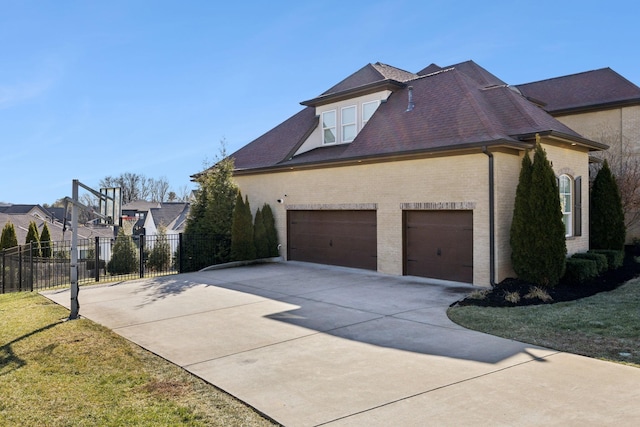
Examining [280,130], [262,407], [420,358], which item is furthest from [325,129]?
[262,407]

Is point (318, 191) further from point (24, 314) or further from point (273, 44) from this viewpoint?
point (24, 314)

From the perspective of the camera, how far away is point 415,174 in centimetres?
1370

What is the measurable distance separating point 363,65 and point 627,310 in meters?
14.5

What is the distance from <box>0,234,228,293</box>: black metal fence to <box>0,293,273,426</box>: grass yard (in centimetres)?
647

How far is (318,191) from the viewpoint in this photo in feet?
56.0

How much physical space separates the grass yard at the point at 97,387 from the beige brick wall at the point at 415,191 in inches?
347

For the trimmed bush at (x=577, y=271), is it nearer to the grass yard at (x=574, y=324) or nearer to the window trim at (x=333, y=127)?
the grass yard at (x=574, y=324)

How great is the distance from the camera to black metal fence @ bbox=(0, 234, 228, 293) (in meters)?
15.2

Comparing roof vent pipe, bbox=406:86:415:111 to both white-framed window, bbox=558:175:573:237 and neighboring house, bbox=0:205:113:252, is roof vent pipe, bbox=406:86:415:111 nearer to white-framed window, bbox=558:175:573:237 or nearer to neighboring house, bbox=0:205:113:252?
white-framed window, bbox=558:175:573:237

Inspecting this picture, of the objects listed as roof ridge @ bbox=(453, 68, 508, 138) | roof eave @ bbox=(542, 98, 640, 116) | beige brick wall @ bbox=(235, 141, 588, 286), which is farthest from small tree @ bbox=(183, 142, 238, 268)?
roof eave @ bbox=(542, 98, 640, 116)

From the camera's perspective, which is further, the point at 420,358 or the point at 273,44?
the point at 273,44

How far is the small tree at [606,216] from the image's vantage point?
16391mm

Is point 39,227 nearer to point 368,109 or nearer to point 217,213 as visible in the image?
point 217,213

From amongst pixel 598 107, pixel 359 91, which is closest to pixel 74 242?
pixel 359 91
